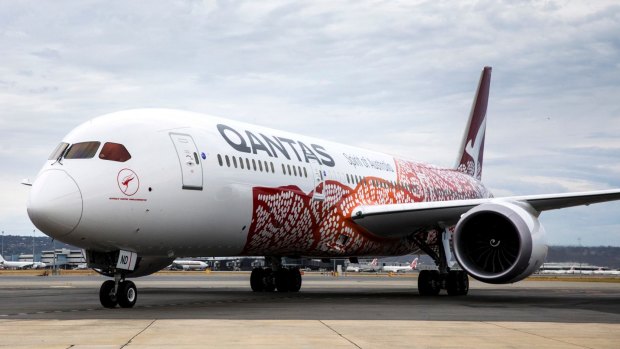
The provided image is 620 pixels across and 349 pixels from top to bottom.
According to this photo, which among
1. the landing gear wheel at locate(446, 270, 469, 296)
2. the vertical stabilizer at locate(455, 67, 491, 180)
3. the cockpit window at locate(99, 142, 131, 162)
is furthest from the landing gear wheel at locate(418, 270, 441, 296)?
the cockpit window at locate(99, 142, 131, 162)

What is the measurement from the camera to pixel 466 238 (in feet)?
64.6

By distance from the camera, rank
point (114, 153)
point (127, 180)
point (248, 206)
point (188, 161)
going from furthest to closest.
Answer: point (248, 206) < point (188, 161) < point (114, 153) < point (127, 180)

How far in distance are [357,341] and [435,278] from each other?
14815 mm

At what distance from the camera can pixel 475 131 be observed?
33375 millimetres

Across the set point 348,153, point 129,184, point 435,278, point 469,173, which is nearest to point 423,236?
point 435,278

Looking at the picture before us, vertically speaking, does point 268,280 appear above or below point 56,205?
below

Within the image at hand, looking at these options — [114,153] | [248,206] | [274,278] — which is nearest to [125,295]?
[114,153]

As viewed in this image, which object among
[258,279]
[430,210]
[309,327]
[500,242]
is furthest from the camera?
[258,279]

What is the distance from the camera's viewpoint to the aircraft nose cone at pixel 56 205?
1476cm

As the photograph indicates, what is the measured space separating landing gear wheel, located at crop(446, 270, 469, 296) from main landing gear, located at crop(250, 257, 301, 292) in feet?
15.5

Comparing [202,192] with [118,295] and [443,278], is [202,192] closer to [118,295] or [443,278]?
[118,295]

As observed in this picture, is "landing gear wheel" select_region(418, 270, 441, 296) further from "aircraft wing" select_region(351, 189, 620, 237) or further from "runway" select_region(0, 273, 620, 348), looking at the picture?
"runway" select_region(0, 273, 620, 348)

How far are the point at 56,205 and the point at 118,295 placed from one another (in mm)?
2455

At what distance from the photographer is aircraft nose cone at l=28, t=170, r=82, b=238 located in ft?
48.4
